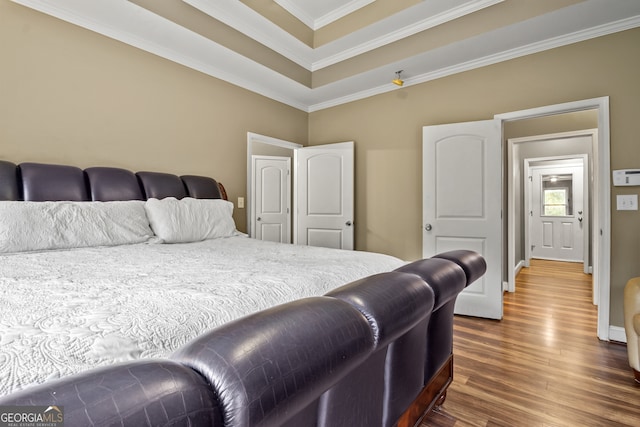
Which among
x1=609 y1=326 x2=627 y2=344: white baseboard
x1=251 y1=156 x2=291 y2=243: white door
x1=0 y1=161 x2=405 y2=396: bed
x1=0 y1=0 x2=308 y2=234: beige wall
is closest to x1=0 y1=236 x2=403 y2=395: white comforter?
x1=0 y1=161 x2=405 y2=396: bed

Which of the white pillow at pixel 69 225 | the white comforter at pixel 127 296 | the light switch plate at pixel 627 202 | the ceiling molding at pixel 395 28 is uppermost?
the ceiling molding at pixel 395 28

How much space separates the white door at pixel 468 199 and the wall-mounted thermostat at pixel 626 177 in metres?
0.84

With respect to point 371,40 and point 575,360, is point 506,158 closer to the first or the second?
point 371,40

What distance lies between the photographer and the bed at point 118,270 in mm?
625

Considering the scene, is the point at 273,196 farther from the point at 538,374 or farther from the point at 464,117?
the point at 538,374

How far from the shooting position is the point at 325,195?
4.21 meters

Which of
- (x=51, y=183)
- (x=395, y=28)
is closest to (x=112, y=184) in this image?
(x=51, y=183)

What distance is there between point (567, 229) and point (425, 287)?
775cm

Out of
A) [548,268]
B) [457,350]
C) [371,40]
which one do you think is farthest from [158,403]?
[548,268]

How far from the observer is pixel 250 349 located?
1.54ft

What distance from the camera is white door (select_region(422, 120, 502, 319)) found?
308cm

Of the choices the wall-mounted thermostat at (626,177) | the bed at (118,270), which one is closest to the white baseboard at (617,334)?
the wall-mounted thermostat at (626,177)

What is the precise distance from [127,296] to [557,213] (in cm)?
853

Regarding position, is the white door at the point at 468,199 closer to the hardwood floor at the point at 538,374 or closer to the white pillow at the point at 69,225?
the hardwood floor at the point at 538,374
